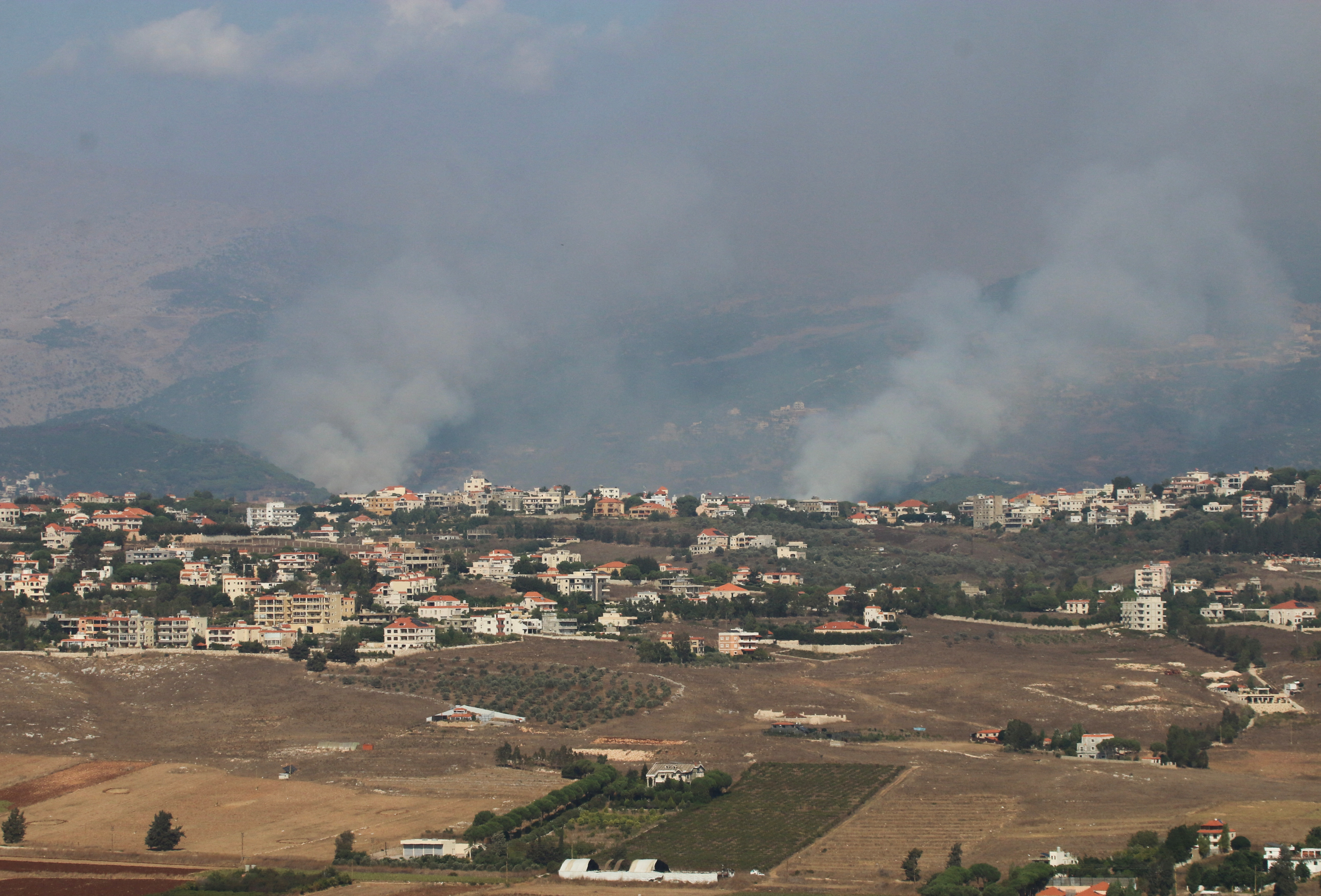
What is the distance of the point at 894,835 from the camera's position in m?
49.7

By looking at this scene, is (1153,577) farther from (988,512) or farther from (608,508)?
(608,508)

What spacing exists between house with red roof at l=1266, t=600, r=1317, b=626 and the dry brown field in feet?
9.34

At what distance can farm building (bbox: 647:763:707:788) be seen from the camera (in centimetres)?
5544

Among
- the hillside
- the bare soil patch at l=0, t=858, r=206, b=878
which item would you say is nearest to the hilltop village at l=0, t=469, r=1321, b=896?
the bare soil patch at l=0, t=858, r=206, b=878

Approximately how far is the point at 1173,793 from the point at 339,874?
977 inches

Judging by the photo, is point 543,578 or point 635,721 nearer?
point 635,721

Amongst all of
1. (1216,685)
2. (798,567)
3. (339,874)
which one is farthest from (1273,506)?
(339,874)

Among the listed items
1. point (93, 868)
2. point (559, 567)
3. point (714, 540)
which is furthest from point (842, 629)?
point (93, 868)

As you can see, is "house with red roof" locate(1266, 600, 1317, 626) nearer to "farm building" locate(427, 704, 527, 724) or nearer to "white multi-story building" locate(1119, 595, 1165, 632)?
"white multi-story building" locate(1119, 595, 1165, 632)

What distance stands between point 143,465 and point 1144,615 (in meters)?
128

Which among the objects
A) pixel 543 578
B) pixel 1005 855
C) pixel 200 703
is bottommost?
pixel 1005 855

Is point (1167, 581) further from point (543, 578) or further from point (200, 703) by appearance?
point (200, 703)

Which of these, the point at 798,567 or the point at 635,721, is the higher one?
the point at 798,567

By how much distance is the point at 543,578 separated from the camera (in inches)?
3895
